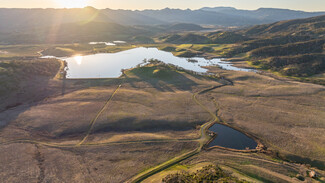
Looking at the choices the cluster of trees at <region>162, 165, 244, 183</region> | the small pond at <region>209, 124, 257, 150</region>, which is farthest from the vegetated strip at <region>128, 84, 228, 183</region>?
the cluster of trees at <region>162, 165, 244, 183</region>

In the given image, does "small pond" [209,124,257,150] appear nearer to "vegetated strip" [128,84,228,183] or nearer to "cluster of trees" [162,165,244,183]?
"vegetated strip" [128,84,228,183]

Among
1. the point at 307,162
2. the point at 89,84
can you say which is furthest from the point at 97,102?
the point at 307,162

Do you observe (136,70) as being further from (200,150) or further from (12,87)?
(200,150)

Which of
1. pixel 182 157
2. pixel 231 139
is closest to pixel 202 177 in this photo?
pixel 182 157

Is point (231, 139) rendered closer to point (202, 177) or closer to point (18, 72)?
point (202, 177)

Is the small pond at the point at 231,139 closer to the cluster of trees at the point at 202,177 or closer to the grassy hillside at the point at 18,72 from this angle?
the cluster of trees at the point at 202,177

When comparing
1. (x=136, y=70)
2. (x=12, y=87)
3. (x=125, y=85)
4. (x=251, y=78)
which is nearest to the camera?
(x=12, y=87)

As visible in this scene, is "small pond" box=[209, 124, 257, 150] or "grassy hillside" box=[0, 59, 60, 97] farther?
"grassy hillside" box=[0, 59, 60, 97]

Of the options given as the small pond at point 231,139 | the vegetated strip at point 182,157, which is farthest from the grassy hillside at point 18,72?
the small pond at point 231,139
